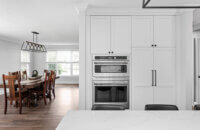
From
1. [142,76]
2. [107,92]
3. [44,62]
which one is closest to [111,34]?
[142,76]

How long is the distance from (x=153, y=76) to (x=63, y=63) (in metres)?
7.15

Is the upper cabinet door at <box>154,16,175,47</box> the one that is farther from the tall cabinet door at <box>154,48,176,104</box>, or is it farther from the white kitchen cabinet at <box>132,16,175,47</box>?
the tall cabinet door at <box>154,48,176,104</box>

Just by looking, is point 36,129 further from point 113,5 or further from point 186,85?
point 186,85

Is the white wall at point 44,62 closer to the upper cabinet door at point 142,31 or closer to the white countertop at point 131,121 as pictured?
the upper cabinet door at point 142,31

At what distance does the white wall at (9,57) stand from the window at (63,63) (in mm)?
1827

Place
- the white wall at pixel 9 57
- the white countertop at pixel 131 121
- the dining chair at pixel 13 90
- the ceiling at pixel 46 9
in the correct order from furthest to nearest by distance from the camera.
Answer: the white wall at pixel 9 57 → the dining chair at pixel 13 90 → the ceiling at pixel 46 9 → the white countertop at pixel 131 121

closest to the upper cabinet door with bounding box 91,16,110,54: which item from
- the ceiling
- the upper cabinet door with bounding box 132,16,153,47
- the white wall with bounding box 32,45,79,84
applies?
the ceiling

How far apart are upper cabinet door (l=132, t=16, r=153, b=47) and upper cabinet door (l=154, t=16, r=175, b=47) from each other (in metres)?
0.10

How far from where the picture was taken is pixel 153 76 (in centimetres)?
300

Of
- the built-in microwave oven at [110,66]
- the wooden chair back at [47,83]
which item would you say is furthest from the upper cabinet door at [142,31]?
the wooden chair back at [47,83]

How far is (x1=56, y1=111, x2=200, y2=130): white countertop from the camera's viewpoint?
117 cm

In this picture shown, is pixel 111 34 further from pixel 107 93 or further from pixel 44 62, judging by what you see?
pixel 44 62

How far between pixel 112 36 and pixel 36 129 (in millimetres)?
2417

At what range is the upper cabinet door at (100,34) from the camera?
119 inches
